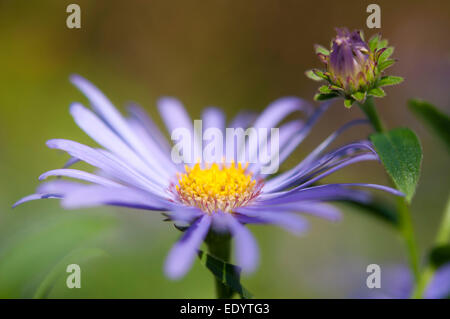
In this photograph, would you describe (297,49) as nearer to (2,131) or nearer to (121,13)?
(121,13)

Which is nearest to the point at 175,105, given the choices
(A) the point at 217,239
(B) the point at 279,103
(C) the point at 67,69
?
(B) the point at 279,103

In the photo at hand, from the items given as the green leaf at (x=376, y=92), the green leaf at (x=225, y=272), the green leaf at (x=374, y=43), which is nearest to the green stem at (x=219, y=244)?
the green leaf at (x=225, y=272)

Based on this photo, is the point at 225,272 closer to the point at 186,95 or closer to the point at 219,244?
the point at 219,244

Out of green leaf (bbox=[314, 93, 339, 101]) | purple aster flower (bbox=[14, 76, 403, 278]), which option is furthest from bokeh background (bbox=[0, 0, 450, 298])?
green leaf (bbox=[314, 93, 339, 101])

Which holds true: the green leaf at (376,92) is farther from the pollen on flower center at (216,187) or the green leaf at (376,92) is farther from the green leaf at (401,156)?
the pollen on flower center at (216,187)

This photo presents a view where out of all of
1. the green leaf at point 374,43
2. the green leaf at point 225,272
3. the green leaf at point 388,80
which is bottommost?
the green leaf at point 225,272
